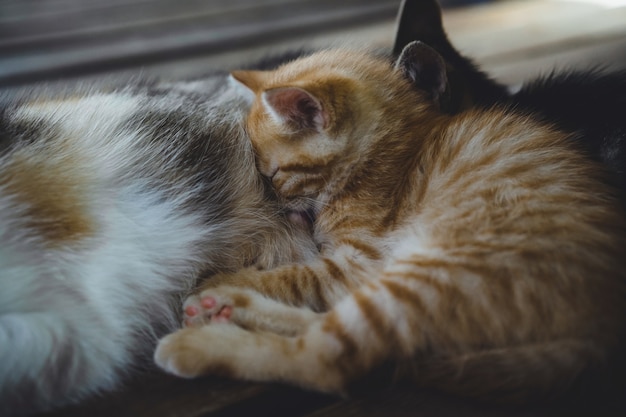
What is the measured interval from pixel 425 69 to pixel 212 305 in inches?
28.7

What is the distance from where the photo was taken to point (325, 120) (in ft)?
3.84

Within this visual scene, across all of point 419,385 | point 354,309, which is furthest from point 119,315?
point 419,385

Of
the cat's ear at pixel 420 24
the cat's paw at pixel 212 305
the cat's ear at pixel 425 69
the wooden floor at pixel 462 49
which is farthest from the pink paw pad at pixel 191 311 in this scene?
the cat's ear at pixel 420 24

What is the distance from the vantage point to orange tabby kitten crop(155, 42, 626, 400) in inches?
32.5

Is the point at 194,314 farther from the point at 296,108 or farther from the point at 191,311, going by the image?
the point at 296,108

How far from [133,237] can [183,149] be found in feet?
0.71

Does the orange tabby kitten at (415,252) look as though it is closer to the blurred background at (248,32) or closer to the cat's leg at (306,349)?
the cat's leg at (306,349)

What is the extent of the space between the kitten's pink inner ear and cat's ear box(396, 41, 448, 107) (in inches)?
12.9

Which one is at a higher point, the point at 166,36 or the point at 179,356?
the point at 166,36

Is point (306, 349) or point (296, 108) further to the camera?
point (296, 108)

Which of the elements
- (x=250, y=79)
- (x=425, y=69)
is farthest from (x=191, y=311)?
(x=425, y=69)

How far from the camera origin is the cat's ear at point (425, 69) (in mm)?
1288

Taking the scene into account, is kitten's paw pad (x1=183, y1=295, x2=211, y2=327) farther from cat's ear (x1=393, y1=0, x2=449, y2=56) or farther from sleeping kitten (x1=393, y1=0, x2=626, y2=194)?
cat's ear (x1=393, y1=0, x2=449, y2=56)

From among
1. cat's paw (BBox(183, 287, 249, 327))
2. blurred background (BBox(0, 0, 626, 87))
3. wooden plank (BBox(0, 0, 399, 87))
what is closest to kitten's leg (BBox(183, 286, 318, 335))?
cat's paw (BBox(183, 287, 249, 327))
